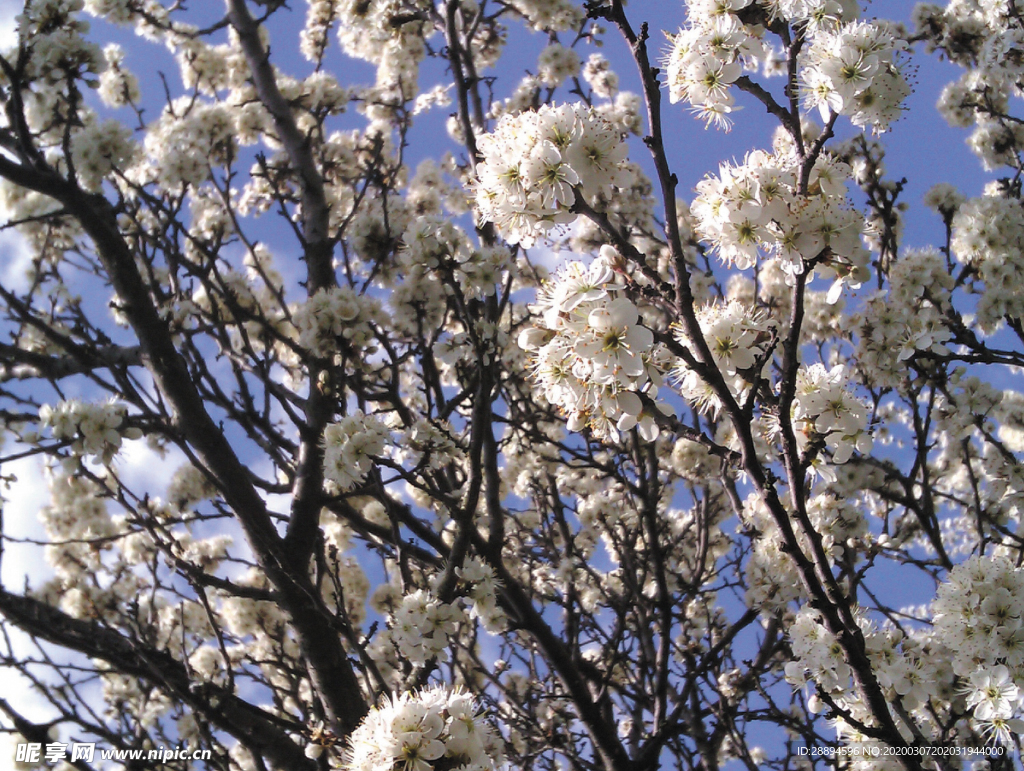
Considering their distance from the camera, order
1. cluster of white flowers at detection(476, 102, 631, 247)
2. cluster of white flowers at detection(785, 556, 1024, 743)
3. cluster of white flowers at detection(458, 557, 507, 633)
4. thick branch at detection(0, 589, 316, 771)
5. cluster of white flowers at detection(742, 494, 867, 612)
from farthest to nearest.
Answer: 1. cluster of white flowers at detection(742, 494, 867, 612)
2. cluster of white flowers at detection(458, 557, 507, 633)
3. thick branch at detection(0, 589, 316, 771)
4. cluster of white flowers at detection(785, 556, 1024, 743)
5. cluster of white flowers at detection(476, 102, 631, 247)

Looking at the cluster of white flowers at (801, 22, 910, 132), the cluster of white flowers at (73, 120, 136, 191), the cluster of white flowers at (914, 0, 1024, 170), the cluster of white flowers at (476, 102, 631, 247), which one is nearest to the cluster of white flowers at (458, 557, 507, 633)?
the cluster of white flowers at (476, 102, 631, 247)

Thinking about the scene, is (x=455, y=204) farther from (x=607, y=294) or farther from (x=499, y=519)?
(x=607, y=294)

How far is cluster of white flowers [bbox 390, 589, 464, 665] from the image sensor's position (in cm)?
350

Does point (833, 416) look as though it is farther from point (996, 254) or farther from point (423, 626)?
point (996, 254)

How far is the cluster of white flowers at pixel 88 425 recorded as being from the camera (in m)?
3.60

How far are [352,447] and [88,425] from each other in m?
1.23

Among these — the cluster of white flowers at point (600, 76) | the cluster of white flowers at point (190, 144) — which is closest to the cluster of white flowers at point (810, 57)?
the cluster of white flowers at point (190, 144)

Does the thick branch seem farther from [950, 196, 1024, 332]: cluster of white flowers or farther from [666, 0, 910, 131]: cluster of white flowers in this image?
[950, 196, 1024, 332]: cluster of white flowers

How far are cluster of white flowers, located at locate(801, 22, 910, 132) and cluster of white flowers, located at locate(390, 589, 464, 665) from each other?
2.56 m

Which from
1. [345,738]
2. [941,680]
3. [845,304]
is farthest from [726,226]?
[845,304]

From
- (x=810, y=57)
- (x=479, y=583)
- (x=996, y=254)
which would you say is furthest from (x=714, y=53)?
(x=996, y=254)

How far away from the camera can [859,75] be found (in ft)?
7.34

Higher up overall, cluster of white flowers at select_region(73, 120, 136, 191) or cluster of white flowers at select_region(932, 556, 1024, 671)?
cluster of white flowers at select_region(73, 120, 136, 191)

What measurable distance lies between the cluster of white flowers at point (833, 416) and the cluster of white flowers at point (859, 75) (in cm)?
78
